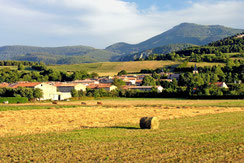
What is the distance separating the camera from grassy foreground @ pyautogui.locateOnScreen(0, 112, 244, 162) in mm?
14748

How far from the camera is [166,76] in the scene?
155250 millimetres

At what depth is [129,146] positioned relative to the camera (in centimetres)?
1736

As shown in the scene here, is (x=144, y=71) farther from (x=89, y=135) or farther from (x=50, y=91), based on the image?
(x=89, y=135)

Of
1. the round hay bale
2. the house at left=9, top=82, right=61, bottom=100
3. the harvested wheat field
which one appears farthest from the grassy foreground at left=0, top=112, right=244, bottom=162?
the house at left=9, top=82, right=61, bottom=100

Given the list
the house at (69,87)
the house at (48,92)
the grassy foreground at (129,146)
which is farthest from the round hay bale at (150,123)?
the house at (69,87)

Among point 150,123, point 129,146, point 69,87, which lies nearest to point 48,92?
point 69,87

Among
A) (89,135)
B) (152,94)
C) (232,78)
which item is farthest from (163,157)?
(232,78)

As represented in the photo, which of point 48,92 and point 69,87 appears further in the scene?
point 69,87

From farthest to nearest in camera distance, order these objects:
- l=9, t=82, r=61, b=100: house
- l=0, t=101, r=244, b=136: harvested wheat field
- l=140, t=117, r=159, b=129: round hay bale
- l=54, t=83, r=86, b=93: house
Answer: l=54, t=83, r=86, b=93: house → l=9, t=82, r=61, b=100: house → l=0, t=101, r=244, b=136: harvested wheat field → l=140, t=117, r=159, b=129: round hay bale

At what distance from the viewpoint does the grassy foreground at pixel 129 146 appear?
14.7 m

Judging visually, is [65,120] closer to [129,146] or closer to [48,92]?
[129,146]

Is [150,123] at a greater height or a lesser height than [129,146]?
greater

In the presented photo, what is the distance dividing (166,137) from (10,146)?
9.72m

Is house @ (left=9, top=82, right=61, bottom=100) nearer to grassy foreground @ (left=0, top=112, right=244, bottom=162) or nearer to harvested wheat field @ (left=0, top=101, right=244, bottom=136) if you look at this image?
harvested wheat field @ (left=0, top=101, right=244, bottom=136)
